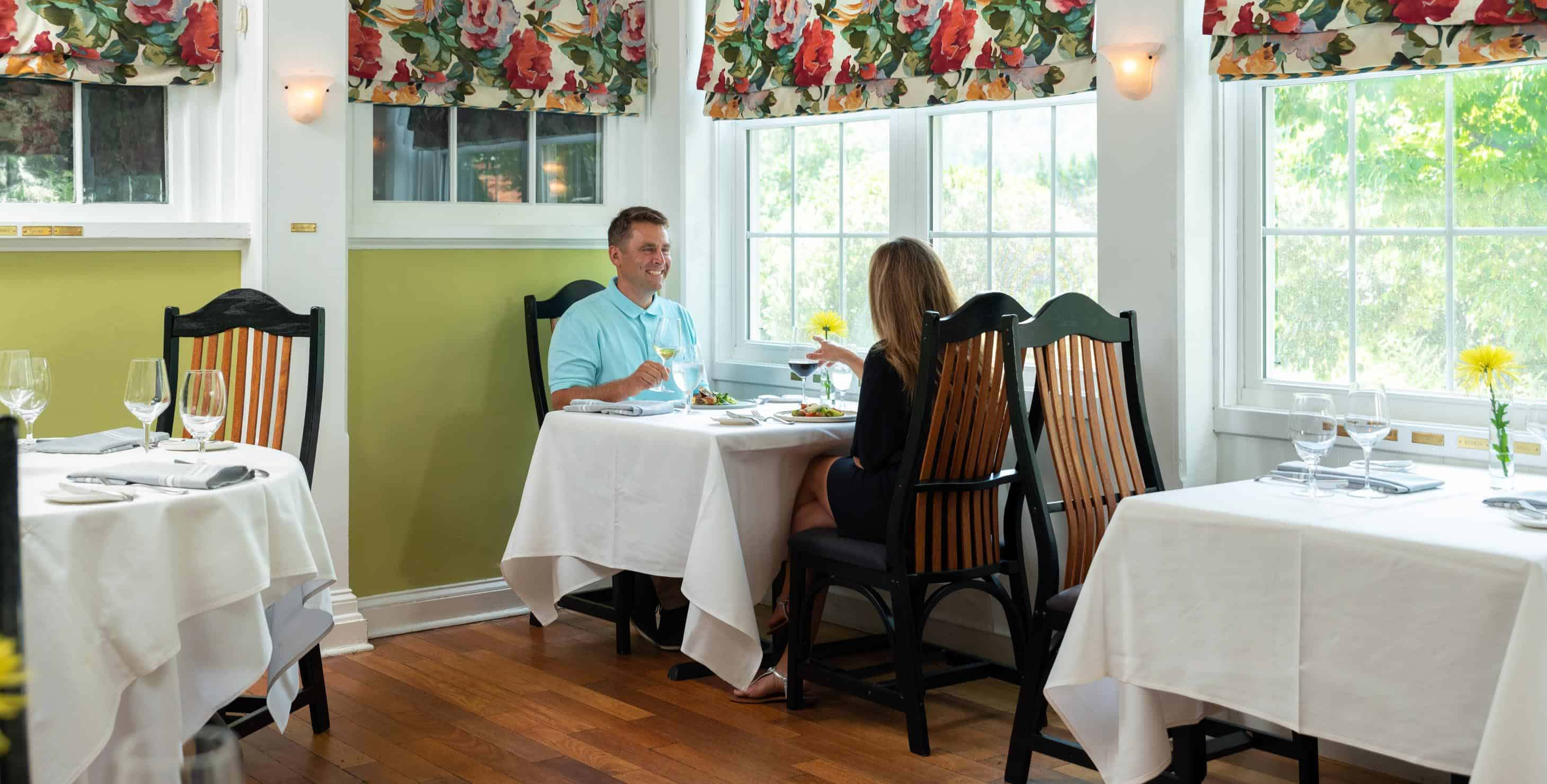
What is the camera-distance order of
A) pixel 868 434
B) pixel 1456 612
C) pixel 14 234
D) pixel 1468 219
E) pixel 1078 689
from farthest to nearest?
1. pixel 14 234
2. pixel 868 434
3. pixel 1468 219
4. pixel 1078 689
5. pixel 1456 612

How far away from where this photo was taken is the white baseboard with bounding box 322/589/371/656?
4238 mm

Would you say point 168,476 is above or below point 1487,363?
below

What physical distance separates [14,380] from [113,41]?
5.20 feet

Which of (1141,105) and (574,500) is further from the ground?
(1141,105)

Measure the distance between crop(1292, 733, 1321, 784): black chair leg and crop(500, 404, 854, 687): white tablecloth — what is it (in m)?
1.36

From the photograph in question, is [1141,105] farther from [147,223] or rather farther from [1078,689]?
[147,223]

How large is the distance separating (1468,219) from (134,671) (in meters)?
2.91

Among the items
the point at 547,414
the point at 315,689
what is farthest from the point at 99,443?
the point at 547,414

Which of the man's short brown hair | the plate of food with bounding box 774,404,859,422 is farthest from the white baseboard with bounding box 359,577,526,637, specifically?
the plate of food with bounding box 774,404,859,422

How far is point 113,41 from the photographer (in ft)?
12.9

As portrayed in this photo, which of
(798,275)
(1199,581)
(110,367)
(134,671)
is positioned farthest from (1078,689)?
(110,367)

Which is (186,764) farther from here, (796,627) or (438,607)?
(438,607)

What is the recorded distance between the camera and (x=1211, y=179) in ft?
11.6

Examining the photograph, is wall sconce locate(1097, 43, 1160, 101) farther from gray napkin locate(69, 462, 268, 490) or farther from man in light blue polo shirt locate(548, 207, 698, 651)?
gray napkin locate(69, 462, 268, 490)
